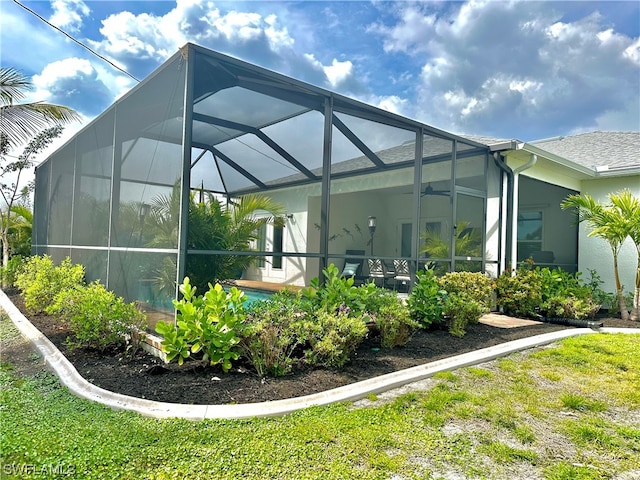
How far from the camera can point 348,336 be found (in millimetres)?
3906

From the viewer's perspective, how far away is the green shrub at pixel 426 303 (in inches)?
217

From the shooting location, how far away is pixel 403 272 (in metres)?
6.54

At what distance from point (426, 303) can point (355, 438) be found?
332 cm

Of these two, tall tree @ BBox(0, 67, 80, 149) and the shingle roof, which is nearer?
tall tree @ BBox(0, 67, 80, 149)

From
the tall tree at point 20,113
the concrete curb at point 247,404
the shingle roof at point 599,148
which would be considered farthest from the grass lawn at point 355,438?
the tall tree at point 20,113

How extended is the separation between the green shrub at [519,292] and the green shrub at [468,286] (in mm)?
1335

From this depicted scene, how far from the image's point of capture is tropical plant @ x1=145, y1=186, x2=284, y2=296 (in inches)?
165

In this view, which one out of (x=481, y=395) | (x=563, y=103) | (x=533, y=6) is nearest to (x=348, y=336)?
(x=481, y=395)

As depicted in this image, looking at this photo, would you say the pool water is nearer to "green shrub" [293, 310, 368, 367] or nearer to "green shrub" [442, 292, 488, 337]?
"green shrub" [293, 310, 368, 367]

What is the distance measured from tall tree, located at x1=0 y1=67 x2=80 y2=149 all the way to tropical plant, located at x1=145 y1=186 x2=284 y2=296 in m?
6.86

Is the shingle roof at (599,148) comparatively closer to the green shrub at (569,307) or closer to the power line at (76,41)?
the green shrub at (569,307)

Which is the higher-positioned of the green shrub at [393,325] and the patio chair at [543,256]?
the patio chair at [543,256]

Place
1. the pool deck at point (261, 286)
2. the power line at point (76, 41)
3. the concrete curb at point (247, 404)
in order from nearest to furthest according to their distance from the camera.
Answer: the concrete curb at point (247, 404) < the pool deck at point (261, 286) < the power line at point (76, 41)

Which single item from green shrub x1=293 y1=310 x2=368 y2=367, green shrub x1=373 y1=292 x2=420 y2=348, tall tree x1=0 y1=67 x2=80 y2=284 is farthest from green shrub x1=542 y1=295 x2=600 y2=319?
tall tree x1=0 y1=67 x2=80 y2=284
